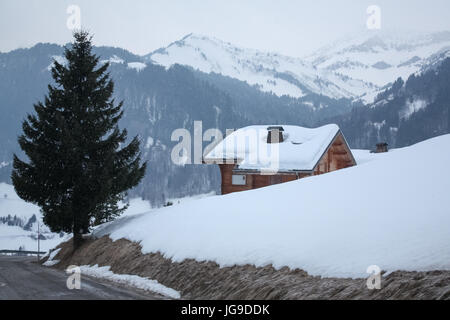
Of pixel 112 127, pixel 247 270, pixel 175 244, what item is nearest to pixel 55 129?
pixel 112 127

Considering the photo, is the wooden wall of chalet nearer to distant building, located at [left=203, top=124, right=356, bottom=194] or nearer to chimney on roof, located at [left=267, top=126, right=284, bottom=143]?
distant building, located at [left=203, top=124, right=356, bottom=194]

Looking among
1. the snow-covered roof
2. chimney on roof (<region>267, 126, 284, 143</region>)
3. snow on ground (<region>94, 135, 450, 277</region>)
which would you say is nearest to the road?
snow on ground (<region>94, 135, 450, 277</region>)

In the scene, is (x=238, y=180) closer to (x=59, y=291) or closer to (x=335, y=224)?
(x=335, y=224)

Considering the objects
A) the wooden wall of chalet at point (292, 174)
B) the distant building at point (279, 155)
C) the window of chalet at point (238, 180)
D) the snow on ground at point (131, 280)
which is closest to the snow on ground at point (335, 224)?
the snow on ground at point (131, 280)

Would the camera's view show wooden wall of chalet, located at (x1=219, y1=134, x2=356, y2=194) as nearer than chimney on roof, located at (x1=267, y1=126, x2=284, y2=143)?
Yes

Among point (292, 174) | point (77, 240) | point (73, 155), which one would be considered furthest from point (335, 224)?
point (292, 174)

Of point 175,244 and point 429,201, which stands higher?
point 429,201

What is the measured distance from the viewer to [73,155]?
24.0m

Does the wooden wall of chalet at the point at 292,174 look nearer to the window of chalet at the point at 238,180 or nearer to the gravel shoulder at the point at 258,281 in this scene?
the window of chalet at the point at 238,180

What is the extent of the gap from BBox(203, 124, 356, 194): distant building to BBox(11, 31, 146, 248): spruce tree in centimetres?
1288

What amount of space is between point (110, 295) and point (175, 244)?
4883 mm

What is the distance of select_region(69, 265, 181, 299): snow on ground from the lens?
13531mm
